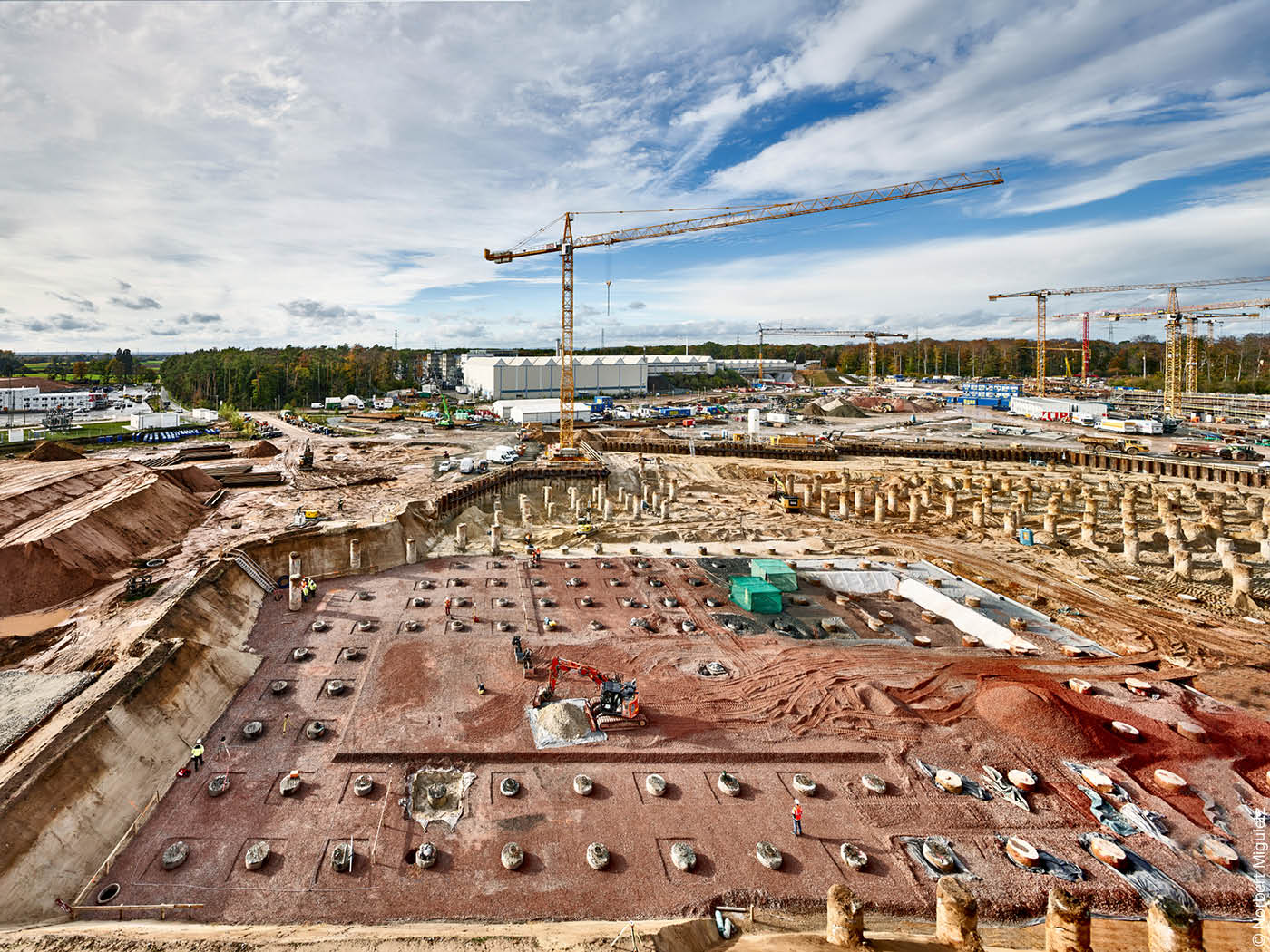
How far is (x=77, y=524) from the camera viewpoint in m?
29.5

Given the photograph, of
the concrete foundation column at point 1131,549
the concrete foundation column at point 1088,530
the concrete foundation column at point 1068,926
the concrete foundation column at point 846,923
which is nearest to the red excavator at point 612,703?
the concrete foundation column at point 846,923

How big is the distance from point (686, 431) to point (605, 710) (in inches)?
2534

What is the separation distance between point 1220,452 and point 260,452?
91.8 meters

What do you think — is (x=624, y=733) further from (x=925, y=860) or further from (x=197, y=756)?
(x=197, y=756)

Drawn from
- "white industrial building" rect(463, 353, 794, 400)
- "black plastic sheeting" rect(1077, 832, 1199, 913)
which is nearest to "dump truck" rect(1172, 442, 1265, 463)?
"black plastic sheeting" rect(1077, 832, 1199, 913)

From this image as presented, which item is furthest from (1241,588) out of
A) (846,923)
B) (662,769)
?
(846,923)

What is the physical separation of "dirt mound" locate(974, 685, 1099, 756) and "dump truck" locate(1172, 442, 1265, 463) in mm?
56659

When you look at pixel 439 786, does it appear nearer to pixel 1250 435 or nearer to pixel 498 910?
pixel 498 910

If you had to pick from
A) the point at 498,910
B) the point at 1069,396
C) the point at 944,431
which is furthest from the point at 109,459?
the point at 1069,396

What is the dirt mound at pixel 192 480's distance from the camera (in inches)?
1695

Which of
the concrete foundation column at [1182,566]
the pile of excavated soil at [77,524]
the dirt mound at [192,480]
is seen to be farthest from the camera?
the dirt mound at [192,480]

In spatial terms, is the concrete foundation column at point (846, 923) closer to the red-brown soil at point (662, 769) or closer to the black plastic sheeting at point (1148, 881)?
the red-brown soil at point (662, 769)

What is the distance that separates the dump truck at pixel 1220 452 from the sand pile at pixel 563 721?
6735 centimetres

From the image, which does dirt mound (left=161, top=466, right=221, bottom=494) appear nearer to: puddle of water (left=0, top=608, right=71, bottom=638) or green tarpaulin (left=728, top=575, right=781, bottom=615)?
puddle of water (left=0, top=608, right=71, bottom=638)
